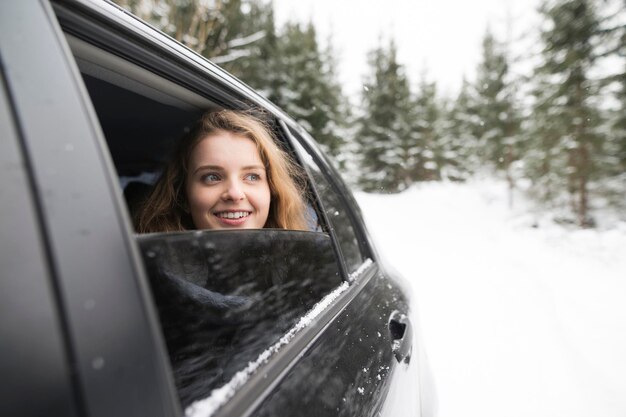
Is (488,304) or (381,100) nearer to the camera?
(488,304)

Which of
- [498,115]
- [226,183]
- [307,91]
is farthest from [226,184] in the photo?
[498,115]

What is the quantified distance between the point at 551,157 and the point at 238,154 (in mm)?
16998

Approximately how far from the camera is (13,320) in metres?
0.40

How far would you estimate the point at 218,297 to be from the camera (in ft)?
2.85

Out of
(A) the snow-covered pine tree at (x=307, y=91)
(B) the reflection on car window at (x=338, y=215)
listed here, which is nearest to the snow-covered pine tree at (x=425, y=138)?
(A) the snow-covered pine tree at (x=307, y=91)

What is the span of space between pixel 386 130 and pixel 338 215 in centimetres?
2310

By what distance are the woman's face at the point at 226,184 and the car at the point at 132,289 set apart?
27cm

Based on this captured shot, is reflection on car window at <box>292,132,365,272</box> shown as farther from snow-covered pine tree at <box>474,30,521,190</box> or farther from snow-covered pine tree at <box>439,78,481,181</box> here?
snow-covered pine tree at <box>439,78,481,181</box>

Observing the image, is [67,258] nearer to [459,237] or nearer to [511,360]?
[511,360]

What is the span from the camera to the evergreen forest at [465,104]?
1137cm

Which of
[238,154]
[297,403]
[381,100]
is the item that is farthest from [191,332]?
[381,100]

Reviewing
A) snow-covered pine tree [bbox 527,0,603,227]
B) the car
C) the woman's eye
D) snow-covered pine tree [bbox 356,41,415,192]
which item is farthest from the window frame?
snow-covered pine tree [bbox 356,41,415,192]

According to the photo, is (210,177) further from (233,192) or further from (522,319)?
(522,319)

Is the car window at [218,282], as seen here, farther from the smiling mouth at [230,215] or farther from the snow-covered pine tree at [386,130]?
the snow-covered pine tree at [386,130]
